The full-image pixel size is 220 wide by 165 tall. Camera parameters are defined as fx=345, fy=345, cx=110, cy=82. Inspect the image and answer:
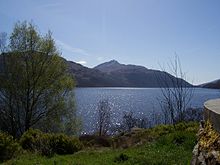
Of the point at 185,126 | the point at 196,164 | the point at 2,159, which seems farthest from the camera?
the point at 185,126

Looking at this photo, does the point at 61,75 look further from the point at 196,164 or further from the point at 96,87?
the point at 96,87

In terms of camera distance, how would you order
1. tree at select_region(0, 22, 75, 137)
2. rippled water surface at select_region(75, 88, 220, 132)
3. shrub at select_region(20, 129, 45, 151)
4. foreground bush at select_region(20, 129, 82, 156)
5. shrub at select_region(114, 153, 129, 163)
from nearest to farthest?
shrub at select_region(114, 153, 129, 163)
foreground bush at select_region(20, 129, 82, 156)
shrub at select_region(20, 129, 45, 151)
tree at select_region(0, 22, 75, 137)
rippled water surface at select_region(75, 88, 220, 132)

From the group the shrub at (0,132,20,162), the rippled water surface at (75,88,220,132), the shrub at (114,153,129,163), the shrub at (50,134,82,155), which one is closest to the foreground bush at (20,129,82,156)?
the shrub at (50,134,82,155)

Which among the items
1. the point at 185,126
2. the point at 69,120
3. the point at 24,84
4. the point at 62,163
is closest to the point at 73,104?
the point at 69,120

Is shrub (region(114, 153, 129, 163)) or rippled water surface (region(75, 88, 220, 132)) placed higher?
shrub (region(114, 153, 129, 163))

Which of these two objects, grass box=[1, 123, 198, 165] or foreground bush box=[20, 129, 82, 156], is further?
foreground bush box=[20, 129, 82, 156]

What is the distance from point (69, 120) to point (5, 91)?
541 centimetres

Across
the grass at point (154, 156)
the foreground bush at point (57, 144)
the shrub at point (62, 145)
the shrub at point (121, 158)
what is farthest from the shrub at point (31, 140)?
the shrub at point (121, 158)

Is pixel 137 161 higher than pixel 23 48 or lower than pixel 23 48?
lower

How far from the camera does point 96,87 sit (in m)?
185

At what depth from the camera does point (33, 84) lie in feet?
86.1

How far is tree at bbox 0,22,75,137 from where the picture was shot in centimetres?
2620

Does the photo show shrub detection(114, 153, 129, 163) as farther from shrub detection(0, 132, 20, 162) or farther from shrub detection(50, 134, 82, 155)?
shrub detection(0, 132, 20, 162)

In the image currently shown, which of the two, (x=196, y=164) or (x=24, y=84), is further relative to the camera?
(x=24, y=84)
